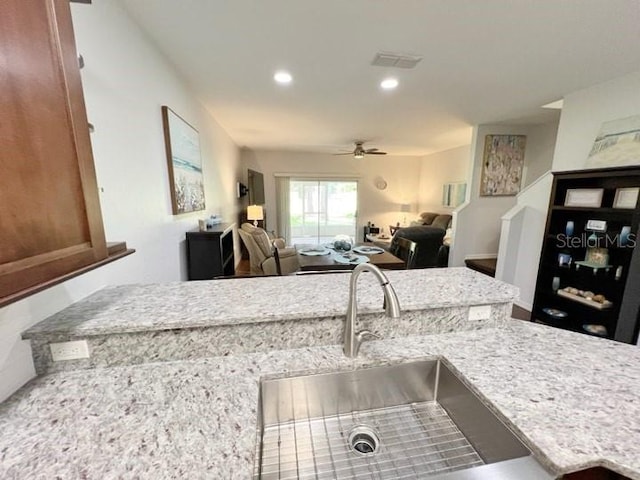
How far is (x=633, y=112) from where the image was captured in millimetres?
2205

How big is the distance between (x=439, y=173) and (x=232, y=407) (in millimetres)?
7113

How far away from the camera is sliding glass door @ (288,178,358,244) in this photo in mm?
7082

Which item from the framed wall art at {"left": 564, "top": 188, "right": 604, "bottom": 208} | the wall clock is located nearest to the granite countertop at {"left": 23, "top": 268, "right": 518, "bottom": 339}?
A: the framed wall art at {"left": 564, "top": 188, "right": 604, "bottom": 208}

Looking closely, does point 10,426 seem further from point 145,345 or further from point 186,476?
point 186,476

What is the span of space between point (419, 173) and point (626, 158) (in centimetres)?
552

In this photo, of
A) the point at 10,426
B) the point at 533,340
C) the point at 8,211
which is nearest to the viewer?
the point at 8,211

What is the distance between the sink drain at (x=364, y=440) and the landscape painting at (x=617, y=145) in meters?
3.03

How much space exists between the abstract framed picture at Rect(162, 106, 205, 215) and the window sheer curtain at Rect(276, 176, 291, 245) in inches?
155

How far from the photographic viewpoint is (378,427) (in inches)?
35.1

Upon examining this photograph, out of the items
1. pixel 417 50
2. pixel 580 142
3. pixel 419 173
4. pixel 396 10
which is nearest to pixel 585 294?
pixel 580 142

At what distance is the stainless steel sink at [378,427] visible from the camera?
73 centimetres

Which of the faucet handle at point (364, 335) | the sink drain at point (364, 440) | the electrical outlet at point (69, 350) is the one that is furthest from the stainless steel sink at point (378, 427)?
the electrical outlet at point (69, 350)

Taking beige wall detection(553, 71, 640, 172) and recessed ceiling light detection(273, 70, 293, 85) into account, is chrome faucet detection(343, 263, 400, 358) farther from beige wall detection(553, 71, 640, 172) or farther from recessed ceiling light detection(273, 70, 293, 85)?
beige wall detection(553, 71, 640, 172)

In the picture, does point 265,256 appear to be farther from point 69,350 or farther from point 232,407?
point 232,407
